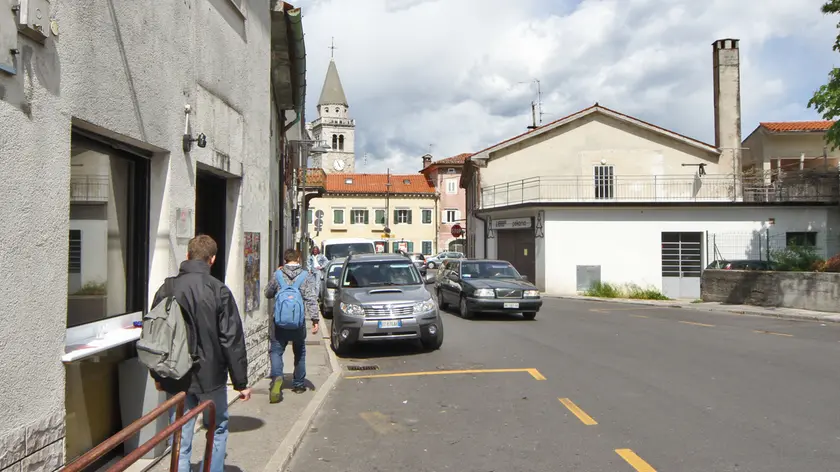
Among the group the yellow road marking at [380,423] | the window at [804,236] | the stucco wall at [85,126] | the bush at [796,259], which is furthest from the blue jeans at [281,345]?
the window at [804,236]

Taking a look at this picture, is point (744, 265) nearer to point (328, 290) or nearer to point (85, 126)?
point (328, 290)

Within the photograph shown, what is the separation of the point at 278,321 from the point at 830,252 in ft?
97.6

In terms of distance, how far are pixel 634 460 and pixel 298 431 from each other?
9.99 ft

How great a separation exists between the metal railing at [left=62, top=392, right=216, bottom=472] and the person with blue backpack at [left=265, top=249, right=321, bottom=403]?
3333mm

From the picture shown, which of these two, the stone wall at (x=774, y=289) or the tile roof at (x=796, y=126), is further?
the tile roof at (x=796, y=126)

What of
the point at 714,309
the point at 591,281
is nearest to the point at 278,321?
the point at 714,309

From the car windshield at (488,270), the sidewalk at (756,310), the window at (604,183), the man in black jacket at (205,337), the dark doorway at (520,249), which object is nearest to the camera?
the man in black jacket at (205,337)

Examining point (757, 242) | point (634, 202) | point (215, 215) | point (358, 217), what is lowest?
point (757, 242)

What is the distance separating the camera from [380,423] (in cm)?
688

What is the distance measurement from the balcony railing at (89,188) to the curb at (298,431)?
2520 mm

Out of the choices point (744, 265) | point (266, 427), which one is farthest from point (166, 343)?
point (744, 265)

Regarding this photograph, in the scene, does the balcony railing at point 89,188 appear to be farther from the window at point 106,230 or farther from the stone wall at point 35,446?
the stone wall at point 35,446

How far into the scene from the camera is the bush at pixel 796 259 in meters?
20.8

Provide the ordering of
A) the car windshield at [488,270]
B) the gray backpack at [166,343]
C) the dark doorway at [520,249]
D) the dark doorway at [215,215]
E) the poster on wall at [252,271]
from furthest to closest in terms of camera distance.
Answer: the dark doorway at [520,249] → the car windshield at [488,270] → the poster on wall at [252,271] → the dark doorway at [215,215] → the gray backpack at [166,343]
